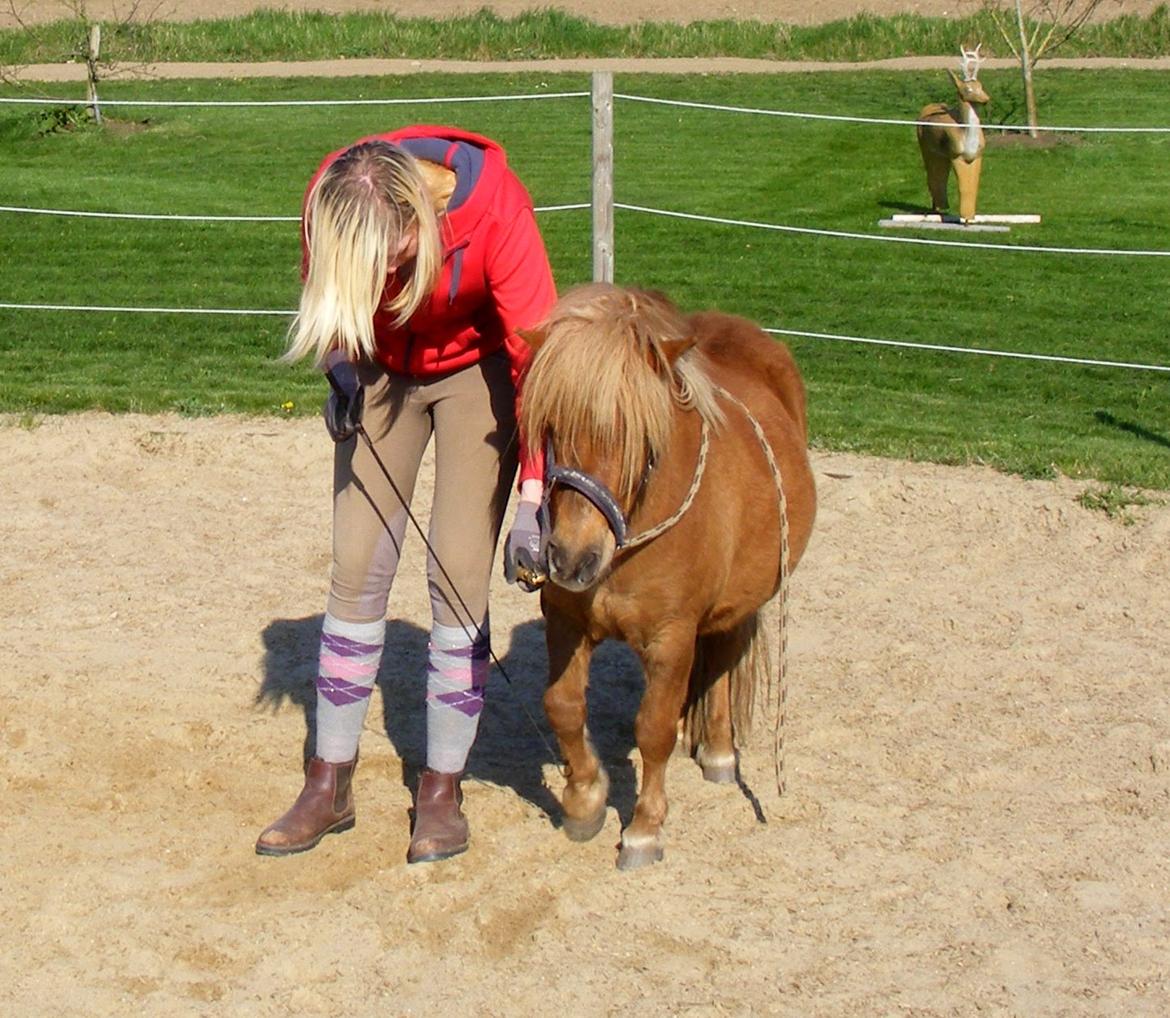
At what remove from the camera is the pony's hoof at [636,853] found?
3.92 m

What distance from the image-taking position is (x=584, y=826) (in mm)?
4055

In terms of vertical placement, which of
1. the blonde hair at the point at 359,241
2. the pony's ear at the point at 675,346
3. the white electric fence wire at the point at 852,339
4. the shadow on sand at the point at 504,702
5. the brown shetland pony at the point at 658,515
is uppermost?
the blonde hair at the point at 359,241

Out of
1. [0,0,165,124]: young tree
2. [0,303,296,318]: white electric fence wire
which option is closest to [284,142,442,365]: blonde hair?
[0,303,296,318]: white electric fence wire

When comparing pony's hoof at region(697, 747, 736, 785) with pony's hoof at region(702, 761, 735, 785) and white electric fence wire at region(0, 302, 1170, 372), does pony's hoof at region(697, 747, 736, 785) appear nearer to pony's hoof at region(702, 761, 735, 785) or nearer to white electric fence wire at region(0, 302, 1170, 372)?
pony's hoof at region(702, 761, 735, 785)

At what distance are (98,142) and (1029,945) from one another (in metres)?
14.2

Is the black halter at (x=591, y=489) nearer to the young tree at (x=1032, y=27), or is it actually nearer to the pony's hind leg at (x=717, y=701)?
the pony's hind leg at (x=717, y=701)

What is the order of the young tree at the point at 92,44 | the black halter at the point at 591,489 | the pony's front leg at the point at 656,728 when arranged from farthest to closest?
1. the young tree at the point at 92,44
2. the pony's front leg at the point at 656,728
3. the black halter at the point at 591,489

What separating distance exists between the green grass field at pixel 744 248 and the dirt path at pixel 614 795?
1.11 m

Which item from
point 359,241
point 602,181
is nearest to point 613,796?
point 359,241

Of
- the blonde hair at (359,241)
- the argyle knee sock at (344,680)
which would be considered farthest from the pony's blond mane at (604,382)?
the argyle knee sock at (344,680)

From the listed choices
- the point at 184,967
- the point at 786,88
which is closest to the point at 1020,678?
the point at 184,967

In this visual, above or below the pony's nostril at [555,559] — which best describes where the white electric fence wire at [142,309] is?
below

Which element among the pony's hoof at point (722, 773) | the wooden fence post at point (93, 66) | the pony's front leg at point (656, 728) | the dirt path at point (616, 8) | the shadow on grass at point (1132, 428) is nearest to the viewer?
the pony's front leg at point (656, 728)

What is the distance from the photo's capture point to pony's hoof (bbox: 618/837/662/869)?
392cm
